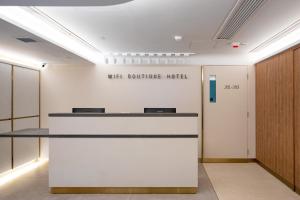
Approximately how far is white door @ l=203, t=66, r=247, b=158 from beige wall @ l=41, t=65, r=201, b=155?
392mm

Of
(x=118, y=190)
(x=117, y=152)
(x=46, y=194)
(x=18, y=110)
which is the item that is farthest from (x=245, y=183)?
(x=18, y=110)

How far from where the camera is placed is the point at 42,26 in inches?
181

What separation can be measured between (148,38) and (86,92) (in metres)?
2.96

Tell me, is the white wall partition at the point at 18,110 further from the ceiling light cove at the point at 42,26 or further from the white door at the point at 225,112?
the white door at the point at 225,112

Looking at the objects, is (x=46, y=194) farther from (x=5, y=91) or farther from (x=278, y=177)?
(x=278, y=177)

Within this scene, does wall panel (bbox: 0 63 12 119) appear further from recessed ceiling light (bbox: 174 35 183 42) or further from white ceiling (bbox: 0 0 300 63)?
recessed ceiling light (bbox: 174 35 183 42)

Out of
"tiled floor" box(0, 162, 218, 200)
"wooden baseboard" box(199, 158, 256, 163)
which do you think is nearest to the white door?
"wooden baseboard" box(199, 158, 256, 163)

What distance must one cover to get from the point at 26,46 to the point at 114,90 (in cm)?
294

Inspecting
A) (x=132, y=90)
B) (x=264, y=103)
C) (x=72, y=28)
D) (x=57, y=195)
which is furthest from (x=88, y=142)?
(x=264, y=103)

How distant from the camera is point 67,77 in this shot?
24.6ft

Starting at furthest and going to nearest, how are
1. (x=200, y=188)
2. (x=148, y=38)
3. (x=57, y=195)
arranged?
(x=148, y=38)
(x=200, y=188)
(x=57, y=195)

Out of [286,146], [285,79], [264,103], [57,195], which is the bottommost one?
[57,195]

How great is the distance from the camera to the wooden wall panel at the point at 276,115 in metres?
5.16

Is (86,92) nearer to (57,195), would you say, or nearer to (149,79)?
(149,79)
